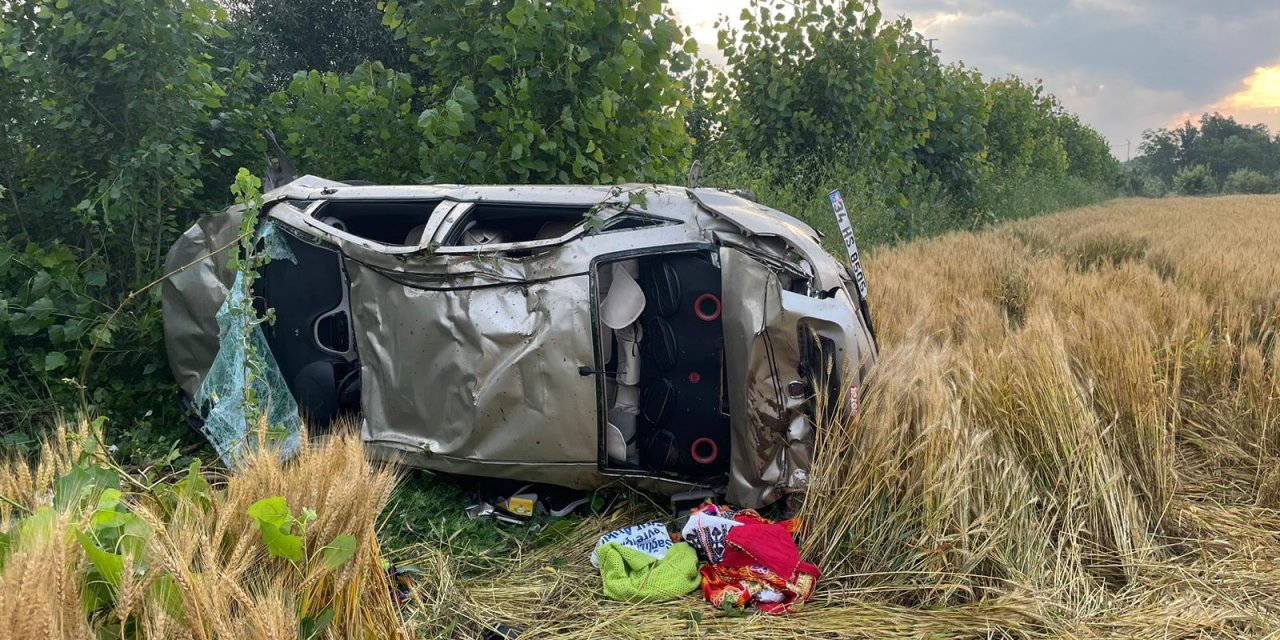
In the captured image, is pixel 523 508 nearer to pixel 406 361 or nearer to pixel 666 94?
pixel 406 361

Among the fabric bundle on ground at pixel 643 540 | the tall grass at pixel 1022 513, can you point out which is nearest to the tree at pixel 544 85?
the tall grass at pixel 1022 513

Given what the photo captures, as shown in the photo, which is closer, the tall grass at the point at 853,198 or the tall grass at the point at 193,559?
the tall grass at the point at 193,559

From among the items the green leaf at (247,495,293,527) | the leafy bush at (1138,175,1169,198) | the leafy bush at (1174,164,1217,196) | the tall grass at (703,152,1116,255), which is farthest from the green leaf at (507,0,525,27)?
the leafy bush at (1138,175,1169,198)

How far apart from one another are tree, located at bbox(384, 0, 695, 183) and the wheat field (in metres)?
2.97

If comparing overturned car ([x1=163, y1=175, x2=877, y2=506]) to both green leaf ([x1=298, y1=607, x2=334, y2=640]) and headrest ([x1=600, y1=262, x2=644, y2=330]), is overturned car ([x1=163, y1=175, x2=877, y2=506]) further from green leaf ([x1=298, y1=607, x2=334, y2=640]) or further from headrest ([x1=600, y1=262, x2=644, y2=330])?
green leaf ([x1=298, y1=607, x2=334, y2=640])

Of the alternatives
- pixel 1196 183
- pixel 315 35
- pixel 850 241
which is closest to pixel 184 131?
pixel 850 241

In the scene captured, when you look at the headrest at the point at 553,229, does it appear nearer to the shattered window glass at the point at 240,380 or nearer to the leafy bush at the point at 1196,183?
the shattered window glass at the point at 240,380

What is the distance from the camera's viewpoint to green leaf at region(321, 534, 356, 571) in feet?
7.21

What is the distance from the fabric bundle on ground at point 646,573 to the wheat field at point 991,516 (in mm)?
65

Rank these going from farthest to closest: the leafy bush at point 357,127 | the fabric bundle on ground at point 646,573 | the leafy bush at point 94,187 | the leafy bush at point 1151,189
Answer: the leafy bush at point 1151,189 < the leafy bush at point 357,127 < the leafy bush at point 94,187 < the fabric bundle on ground at point 646,573

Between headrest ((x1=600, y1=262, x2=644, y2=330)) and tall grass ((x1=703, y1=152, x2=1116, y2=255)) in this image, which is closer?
headrest ((x1=600, y1=262, x2=644, y2=330))

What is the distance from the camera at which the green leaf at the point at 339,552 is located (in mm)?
2197

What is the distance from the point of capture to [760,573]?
3305 mm

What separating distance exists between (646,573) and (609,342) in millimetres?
1028
